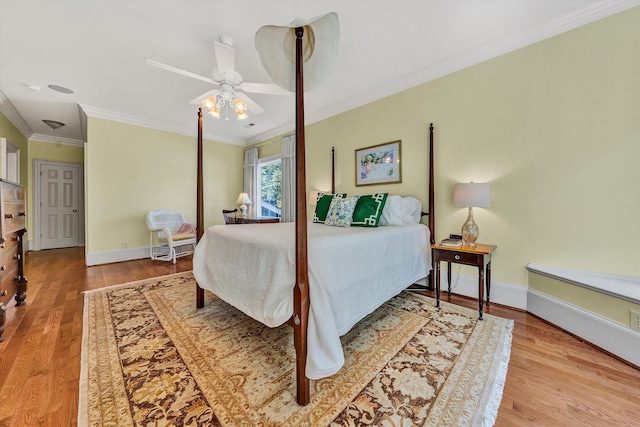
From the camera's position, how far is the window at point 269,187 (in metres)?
5.05

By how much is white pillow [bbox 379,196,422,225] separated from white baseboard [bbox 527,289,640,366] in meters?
1.24

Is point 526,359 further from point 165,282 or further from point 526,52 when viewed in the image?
point 165,282

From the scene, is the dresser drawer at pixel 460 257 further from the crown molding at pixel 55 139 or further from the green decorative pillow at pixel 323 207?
the crown molding at pixel 55 139

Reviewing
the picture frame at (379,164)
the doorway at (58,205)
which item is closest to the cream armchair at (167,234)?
the doorway at (58,205)

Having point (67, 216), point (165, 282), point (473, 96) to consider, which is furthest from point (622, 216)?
point (67, 216)

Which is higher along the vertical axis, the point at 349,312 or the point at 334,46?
the point at 334,46

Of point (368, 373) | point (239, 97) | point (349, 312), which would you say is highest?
point (239, 97)

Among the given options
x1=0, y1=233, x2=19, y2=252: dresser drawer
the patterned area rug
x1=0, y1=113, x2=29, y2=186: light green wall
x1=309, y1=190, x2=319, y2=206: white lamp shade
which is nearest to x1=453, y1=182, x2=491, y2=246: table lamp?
the patterned area rug

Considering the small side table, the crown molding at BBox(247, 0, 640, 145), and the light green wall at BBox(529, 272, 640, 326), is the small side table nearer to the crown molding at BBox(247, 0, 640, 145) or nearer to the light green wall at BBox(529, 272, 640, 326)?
the light green wall at BBox(529, 272, 640, 326)

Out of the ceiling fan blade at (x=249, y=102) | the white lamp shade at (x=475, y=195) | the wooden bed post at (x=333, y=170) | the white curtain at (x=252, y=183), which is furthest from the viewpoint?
the white curtain at (x=252, y=183)

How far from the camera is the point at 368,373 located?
4.58ft

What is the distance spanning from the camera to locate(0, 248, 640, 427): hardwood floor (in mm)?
1114

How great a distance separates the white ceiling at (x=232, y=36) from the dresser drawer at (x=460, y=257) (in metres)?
2.00

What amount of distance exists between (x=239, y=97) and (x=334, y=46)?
1.62 metres
